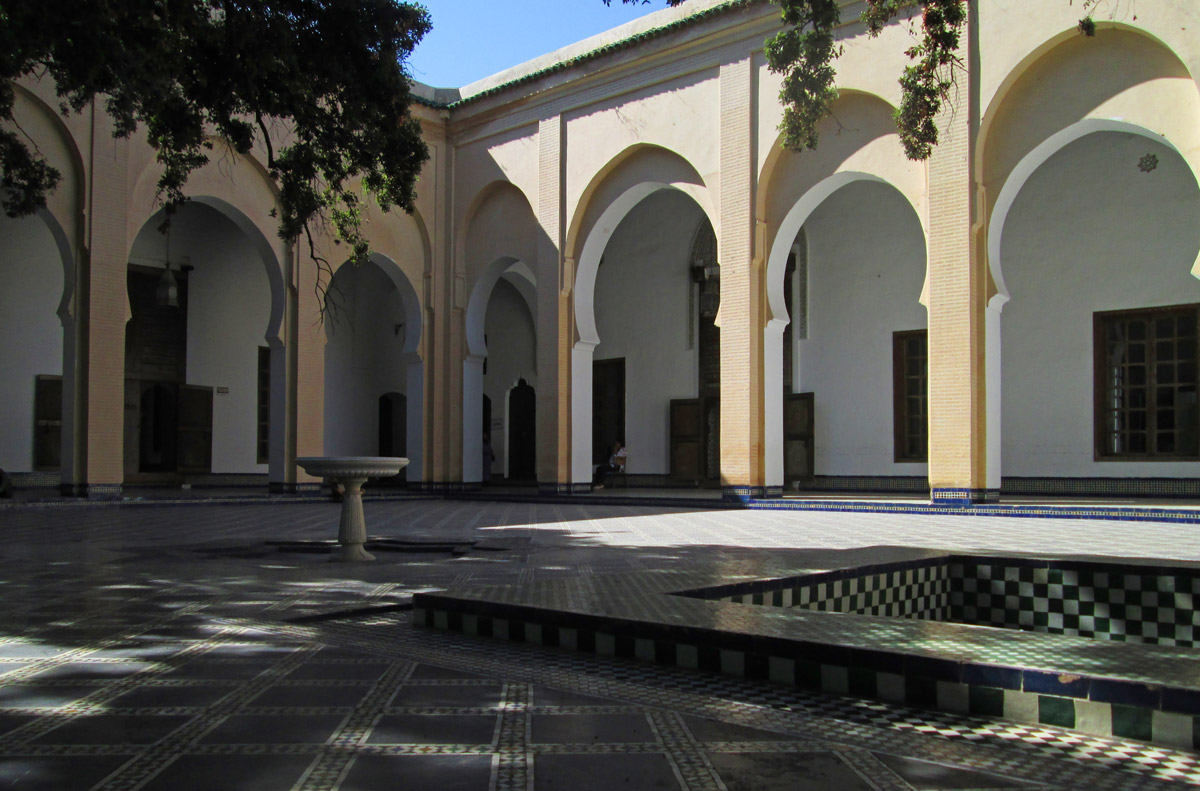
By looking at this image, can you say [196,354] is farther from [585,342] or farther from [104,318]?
[585,342]

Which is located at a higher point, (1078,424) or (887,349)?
(887,349)

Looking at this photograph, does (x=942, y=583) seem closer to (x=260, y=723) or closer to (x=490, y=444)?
(x=260, y=723)

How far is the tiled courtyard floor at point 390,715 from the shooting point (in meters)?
2.08

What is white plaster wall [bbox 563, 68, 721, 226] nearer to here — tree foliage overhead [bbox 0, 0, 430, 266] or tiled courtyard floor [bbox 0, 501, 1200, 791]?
tree foliage overhead [bbox 0, 0, 430, 266]

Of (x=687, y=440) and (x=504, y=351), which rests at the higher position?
(x=504, y=351)

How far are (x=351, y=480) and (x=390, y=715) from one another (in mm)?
3888

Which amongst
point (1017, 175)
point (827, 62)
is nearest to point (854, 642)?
point (827, 62)

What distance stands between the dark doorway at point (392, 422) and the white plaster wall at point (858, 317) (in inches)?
338

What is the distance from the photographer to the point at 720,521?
395 inches

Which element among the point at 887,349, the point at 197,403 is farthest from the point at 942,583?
the point at 197,403

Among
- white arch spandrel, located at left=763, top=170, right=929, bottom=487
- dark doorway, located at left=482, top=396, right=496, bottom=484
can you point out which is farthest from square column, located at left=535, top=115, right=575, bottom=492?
→ dark doorway, located at left=482, top=396, right=496, bottom=484

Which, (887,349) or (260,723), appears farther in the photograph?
(887,349)

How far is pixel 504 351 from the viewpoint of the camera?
65.7ft

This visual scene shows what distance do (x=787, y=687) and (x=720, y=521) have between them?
7216mm
